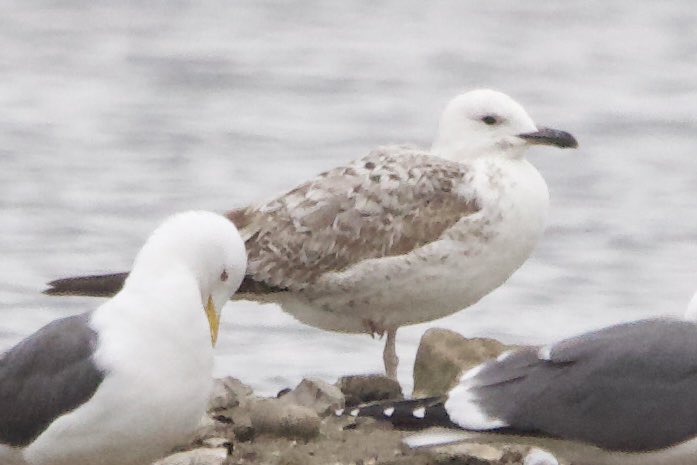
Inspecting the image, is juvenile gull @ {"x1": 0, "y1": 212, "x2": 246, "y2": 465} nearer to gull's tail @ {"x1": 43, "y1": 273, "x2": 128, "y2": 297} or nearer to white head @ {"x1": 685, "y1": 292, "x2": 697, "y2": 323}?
white head @ {"x1": 685, "y1": 292, "x2": 697, "y2": 323}

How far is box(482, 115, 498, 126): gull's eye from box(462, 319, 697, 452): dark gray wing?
2.17 meters

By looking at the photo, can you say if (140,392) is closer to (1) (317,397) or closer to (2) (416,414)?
(2) (416,414)

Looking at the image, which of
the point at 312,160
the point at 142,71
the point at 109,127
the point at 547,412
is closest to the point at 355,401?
the point at 547,412

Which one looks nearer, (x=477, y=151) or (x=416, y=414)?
(x=416, y=414)

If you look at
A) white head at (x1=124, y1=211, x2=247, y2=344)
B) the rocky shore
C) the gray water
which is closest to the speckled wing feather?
the rocky shore

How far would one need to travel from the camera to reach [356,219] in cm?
809

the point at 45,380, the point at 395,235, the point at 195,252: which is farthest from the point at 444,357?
the point at 45,380

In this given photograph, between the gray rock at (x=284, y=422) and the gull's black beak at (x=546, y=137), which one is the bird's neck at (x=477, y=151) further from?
the gray rock at (x=284, y=422)

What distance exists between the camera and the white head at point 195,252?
6.09 meters

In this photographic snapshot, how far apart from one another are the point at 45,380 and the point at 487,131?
2.85 m

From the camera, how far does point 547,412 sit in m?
6.24

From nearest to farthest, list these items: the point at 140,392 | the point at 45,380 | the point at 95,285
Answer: the point at 140,392 → the point at 45,380 → the point at 95,285

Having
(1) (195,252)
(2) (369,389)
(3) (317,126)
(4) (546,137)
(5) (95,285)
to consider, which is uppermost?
(1) (195,252)

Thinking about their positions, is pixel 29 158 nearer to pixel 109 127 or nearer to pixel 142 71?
pixel 109 127
